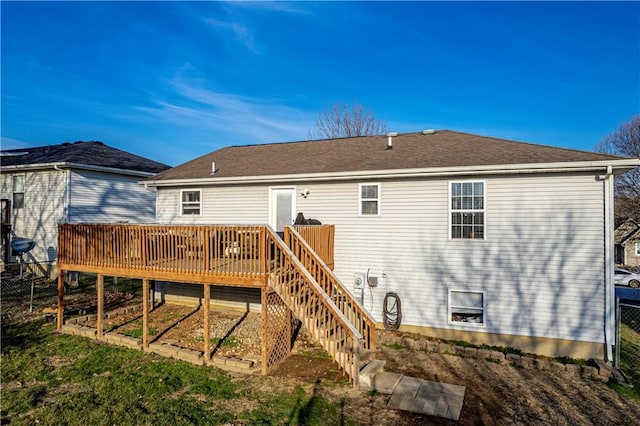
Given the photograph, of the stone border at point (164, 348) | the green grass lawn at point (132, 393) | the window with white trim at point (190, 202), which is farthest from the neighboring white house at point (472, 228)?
the green grass lawn at point (132, 393)

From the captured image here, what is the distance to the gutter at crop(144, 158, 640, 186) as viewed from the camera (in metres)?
7.89

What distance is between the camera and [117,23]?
1585 centimetres

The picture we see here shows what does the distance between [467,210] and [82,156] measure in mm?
15742

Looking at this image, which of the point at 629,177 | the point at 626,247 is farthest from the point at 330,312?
the point at 626,247

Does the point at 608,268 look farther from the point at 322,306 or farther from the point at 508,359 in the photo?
the point at 322,306

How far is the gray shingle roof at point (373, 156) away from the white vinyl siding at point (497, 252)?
467 millimetres

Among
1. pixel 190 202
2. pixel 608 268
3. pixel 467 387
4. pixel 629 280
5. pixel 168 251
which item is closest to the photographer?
pixel 467 387

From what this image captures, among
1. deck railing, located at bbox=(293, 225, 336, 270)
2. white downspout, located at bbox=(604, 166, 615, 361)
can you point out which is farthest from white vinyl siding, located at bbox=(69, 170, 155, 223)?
white downspout, located at bbox=(604, 166, 615, 361)

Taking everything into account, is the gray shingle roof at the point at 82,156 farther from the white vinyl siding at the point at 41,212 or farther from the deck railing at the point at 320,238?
the deck railing at the point at 320,238

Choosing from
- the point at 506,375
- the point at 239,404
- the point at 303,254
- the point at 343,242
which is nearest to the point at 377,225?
the point at 343,242

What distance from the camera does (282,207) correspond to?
11242mm

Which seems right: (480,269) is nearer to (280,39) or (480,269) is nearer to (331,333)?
(331,333)

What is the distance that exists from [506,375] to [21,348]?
999 centimetres

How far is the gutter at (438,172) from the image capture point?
25.9 ft
